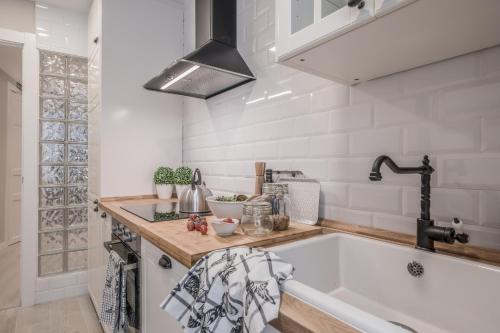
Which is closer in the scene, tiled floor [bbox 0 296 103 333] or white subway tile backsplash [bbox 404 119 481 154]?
white subway tile backsplash [bbox 404 119 481 154]

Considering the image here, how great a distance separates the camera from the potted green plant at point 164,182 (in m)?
2.10

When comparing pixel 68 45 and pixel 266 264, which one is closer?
pixel 266 264

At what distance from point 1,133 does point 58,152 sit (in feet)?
6.84

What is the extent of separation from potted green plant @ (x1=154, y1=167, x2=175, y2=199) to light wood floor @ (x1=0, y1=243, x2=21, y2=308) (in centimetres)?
155

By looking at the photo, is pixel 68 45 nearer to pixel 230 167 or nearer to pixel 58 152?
pixel 58 152

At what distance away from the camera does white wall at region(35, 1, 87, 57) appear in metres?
2.33

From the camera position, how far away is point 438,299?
757 mm

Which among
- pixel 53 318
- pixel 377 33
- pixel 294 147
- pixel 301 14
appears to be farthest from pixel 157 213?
pixel 53 318

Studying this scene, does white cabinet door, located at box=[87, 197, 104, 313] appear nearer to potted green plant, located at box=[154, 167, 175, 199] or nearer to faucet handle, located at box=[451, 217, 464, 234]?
potted green plant, located at box=[154, 167, 175, 199]

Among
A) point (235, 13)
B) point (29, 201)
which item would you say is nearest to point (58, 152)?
point (29, 201)

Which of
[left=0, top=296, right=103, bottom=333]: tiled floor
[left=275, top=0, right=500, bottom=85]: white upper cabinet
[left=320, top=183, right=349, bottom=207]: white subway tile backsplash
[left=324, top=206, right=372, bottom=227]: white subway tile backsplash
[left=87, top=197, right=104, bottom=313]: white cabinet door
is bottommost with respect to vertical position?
[left=0, top=296, right=103, bottom=333]: tiled floor

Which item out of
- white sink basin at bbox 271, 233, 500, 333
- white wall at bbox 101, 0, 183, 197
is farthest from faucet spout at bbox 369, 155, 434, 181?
white wall at bbox 101, 0, 183, 197

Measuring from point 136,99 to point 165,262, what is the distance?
1549 millimetres

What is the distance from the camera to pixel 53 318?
2102 mm
